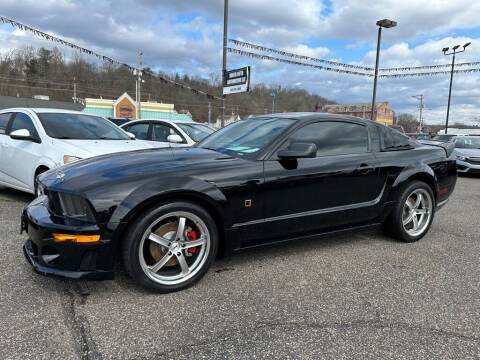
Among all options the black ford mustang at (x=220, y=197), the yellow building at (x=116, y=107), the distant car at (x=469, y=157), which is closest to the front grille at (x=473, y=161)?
the distant car at (x=469, y=157)

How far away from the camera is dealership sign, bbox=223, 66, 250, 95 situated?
1171 centimetres

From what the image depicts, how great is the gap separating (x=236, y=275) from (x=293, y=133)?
1397 millimetres

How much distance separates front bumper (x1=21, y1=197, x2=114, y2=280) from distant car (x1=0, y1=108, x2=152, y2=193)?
A: 2433 millimetres

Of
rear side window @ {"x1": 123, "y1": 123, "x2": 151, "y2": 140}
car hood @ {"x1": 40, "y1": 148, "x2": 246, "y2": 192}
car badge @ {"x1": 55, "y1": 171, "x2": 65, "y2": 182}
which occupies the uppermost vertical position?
rear side window @ {"x1": 123, "y1": 123, "x2": 151, "y2": 140}

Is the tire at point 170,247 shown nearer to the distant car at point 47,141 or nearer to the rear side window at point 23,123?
the distant car at point 47,141

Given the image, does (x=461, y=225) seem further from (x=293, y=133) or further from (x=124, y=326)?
(x=124, y=326)

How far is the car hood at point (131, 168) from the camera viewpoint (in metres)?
2.83

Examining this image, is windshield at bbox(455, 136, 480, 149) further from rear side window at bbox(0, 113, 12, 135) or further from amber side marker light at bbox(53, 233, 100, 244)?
amber side marker light at bbox(53, 233, 100, 244)

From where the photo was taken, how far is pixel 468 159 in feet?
39.7

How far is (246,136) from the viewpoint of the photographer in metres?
3.84

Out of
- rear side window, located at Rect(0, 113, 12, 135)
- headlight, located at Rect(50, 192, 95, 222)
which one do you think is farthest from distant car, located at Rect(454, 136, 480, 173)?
headlight, located at Rect(50, 192, 95, 222)

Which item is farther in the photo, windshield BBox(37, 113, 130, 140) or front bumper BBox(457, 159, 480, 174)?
front bumper BBox(457, 159, 480, 174)

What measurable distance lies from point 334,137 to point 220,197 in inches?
59.2

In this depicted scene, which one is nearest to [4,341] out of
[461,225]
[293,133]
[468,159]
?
[293,133]
